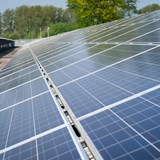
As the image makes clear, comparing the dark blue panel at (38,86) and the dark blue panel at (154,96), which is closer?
the dark blue panel at (154,96)

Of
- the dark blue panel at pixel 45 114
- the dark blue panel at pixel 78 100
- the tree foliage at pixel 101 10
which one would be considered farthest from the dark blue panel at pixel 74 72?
the tree foliage at pixel 101 10

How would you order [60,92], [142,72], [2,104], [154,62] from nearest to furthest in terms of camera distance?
1. [142,72]
2. [154,62]
3. [60,92]
4. [2,104]

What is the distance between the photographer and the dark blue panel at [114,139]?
373 cm

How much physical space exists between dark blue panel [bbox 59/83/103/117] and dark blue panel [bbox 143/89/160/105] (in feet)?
3.37

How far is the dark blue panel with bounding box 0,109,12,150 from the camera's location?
243 inches

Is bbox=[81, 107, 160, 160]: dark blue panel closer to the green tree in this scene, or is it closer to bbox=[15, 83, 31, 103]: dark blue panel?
bbox=[15, 83, 31, 103]: dark blue panel

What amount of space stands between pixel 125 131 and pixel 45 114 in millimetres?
2767

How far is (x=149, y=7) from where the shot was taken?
148000 millimetres

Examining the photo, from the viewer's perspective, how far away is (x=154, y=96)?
5168mm

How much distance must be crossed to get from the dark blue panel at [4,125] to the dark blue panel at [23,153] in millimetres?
508

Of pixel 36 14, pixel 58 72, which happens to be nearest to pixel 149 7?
pixel 36 14

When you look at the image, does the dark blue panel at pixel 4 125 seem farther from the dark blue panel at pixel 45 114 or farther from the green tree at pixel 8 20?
the green tree at pixel 8 20

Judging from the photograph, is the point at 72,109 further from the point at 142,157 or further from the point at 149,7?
the point at 149,7

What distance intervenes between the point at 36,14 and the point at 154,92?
15479 centimetres
